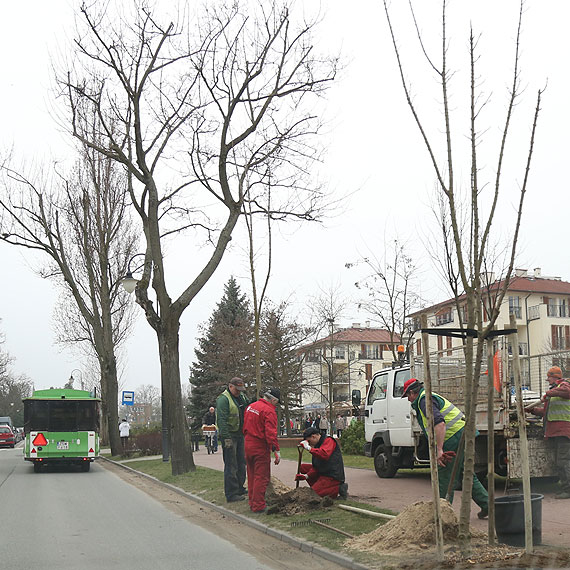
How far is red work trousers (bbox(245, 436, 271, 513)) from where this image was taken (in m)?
11.1

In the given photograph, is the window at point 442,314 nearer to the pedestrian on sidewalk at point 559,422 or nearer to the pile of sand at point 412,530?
the pedestrian on sidewalk at point 559,422

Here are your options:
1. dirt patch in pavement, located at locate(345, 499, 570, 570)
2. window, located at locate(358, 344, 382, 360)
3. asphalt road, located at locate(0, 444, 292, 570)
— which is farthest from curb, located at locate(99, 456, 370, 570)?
window, located at locate(358, 344, 382, 360)

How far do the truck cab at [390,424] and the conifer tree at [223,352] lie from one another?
27.7m

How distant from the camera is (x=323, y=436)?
11.7 metres

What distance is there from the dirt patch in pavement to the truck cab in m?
6.87

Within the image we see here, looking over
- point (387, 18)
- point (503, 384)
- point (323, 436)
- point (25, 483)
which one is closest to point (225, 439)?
point (323, 436)

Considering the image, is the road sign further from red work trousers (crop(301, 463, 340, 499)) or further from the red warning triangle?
red work trousers (crop(301, 463, 340, 499))

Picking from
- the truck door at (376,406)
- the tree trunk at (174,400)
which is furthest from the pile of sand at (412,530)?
the tree trunk at (174,400)

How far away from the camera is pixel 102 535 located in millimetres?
10328

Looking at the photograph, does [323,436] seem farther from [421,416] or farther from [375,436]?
[375,436]

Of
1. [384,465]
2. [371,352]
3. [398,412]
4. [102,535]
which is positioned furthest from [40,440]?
[371,352]

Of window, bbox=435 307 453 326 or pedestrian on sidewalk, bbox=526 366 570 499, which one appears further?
window, bbox=435 307 453 326

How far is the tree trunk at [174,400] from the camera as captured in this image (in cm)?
1877

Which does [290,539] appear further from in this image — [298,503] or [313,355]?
[313,355]
